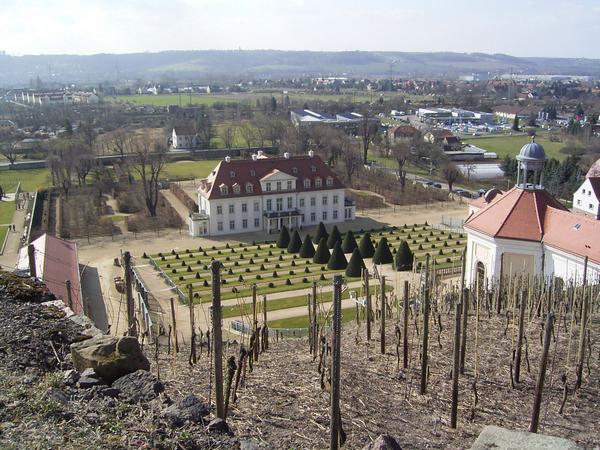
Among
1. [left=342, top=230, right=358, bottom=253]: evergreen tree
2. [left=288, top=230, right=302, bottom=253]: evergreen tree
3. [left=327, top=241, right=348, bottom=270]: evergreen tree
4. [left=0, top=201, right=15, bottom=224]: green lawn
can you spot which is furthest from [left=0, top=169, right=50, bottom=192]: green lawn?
[left=327, top=241, right=348, bottom=270]: evergreen tree

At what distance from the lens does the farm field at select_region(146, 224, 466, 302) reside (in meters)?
33.0

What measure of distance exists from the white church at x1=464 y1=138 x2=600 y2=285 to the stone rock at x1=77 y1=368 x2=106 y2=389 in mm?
18780

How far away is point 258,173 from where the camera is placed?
4744 centimetres

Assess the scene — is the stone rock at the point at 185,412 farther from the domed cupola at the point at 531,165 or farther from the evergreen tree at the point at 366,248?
the evergreen tree at the point at 366,248

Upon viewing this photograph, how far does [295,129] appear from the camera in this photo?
86375 mm

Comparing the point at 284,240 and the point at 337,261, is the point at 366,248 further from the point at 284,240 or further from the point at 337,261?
the point at 284,240

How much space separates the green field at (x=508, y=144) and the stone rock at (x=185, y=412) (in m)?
79.8

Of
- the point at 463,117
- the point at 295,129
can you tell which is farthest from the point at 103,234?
the point at 463,117

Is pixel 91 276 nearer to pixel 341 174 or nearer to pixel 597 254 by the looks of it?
pixel 597 254

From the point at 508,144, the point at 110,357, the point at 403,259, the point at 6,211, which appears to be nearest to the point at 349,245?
the point at 403,259

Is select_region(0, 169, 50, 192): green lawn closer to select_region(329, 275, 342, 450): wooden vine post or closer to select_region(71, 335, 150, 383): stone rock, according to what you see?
select_region(71, 335, 150, 383): stone rock

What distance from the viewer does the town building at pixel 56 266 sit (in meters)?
26.3

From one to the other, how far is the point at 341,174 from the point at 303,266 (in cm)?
3020

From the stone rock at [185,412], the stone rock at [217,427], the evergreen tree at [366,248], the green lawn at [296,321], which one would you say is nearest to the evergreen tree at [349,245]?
the evergreen tree at [366,248]
